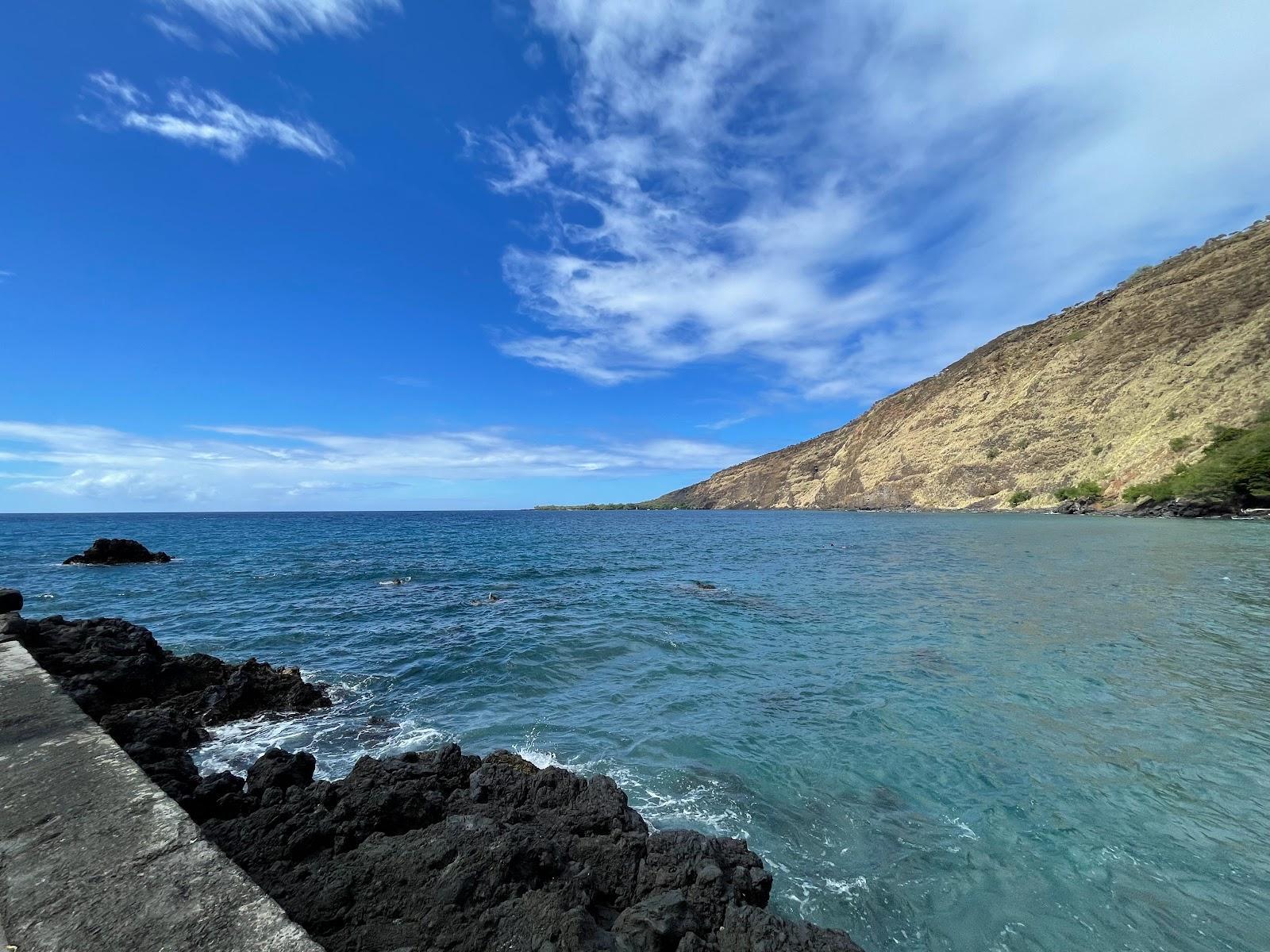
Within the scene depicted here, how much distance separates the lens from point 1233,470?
47.0m

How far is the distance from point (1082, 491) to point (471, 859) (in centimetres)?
8931

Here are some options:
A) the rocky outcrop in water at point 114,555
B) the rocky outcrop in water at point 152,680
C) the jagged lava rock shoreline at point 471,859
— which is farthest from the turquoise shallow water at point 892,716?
the rocky outcrop in water at point 114,555

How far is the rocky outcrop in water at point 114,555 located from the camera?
36.4 m

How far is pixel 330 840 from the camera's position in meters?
4.62

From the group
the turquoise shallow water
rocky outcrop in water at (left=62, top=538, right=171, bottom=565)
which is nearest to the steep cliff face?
the turquoise shallow water

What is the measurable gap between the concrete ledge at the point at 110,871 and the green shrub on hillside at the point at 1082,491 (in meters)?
89.5

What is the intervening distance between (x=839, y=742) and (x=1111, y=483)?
8304 centimetres

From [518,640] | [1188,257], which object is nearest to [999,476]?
[1188,257]

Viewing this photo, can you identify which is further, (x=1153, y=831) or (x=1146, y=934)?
(x=1153, y=831)

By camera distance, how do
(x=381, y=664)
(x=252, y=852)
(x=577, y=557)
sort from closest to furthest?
(x=252, y=852) < (x=381, y=664) < (x=577, y=557)

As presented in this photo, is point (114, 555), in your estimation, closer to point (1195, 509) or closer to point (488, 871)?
point (488, 871)

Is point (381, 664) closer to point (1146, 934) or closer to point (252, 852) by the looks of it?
point (252, 852)

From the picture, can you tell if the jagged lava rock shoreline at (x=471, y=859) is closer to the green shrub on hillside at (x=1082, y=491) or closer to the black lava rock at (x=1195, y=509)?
the black lava rock at (x=1195, y=509)

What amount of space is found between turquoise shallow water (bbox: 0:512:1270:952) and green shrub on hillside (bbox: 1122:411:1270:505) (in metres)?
32.4
